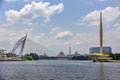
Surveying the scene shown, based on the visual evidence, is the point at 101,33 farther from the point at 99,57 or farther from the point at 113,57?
the point at 113,57

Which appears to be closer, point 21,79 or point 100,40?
point 21,79

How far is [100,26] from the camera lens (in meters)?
164

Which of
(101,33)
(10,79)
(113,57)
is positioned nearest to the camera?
(10,79)

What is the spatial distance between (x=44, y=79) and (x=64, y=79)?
108 inches

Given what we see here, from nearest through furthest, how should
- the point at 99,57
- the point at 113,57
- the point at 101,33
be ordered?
the point at 101,33
the point at 99,57
the point at 113,57

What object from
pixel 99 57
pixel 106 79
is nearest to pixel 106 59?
pixel 99 57

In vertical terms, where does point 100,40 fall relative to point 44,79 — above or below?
above

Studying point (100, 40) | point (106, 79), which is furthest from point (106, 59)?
point (106, 79)

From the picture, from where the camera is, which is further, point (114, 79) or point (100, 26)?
point (100, 26)

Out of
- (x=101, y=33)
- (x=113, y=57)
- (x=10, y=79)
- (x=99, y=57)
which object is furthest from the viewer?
(x=113, y=57)

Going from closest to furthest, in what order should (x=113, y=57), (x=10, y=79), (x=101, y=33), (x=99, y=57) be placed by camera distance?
(x=10, y=79) → (x=101, y=33) → (x=99, y=57) → (x=113, y=57)

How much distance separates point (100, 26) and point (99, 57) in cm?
1906

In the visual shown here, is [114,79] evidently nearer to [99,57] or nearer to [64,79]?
[64,79]

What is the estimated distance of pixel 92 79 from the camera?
48.6 m
